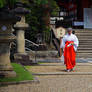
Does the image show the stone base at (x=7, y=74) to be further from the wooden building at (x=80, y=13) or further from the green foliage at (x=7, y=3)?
the wooden building at (x=80, y=13)

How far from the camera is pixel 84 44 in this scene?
867 inches

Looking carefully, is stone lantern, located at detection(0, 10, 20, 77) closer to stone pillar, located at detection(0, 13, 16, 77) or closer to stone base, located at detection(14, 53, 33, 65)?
stone pillar, located at detection(0, 13, 16, 77)

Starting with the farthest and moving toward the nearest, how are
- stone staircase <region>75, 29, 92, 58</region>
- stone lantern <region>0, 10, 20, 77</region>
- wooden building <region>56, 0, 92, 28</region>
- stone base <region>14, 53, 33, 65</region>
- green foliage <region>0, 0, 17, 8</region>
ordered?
wooden building <region>56, 0, 92, 28</region>
stone staircase <region>75, 29, 92, 58</region>
stone base <region>14, 53, 33, 65</region>
stone lantern <region>0, 10, 20, 77</region>
green foliage <region>0, 0, 17, 8</region>

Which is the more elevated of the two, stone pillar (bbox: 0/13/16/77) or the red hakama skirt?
stone pillar (bbox: 0/13/16/77)

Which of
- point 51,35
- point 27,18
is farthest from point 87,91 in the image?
point 51,35

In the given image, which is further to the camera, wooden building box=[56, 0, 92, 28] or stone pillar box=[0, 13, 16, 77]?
wooden building box=[56, 0, 92, 28]

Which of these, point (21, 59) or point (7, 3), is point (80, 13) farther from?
point (7, 3)

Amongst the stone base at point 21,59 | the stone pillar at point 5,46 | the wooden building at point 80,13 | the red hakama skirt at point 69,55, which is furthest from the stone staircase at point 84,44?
the stone pillar at point 5,46

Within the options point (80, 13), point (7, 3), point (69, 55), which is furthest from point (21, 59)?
point (80, 13)

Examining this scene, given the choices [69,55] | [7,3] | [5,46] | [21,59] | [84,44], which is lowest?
[84,44]

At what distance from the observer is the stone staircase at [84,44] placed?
2006 centimetres

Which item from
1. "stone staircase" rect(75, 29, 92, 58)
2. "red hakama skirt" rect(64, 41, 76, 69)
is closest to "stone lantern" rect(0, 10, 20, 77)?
"red hakama skirt" rect(64, 41, 76, 69)

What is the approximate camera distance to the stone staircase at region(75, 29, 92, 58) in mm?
20058

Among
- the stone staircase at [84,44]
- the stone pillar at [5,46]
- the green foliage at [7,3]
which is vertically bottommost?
the stone staircase at [84,44]
